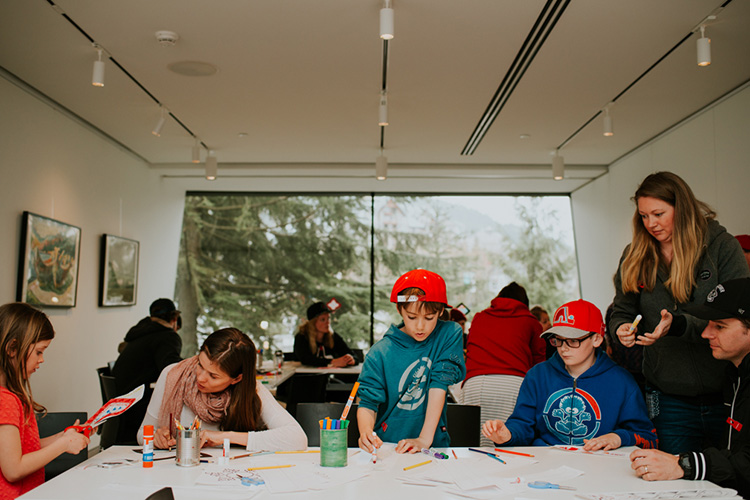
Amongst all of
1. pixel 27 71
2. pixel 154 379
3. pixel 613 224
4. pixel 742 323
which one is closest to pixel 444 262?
pixel 613 224

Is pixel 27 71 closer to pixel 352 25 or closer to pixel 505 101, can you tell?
pixel 352 25

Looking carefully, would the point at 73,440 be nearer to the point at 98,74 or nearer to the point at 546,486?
the point at 546,486

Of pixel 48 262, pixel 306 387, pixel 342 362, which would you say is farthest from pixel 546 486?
pixel 48 262

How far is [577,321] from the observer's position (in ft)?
9.24

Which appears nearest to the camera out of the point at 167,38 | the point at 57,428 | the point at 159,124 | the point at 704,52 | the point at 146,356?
the point at 57,428

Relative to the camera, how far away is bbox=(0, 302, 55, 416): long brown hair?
2.37 meters

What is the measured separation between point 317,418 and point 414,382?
2.03ft

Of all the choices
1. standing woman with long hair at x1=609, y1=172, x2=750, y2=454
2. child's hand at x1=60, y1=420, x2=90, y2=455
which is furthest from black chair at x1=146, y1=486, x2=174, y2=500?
standing woman with long hair at x1=609, y1=172, x2=750, y2=454

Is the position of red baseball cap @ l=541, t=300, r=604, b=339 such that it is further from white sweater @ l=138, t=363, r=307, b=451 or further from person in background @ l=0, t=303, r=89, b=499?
person in background @ l=0, t=303, r=89, b=499

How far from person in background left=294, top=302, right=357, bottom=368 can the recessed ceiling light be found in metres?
3.00

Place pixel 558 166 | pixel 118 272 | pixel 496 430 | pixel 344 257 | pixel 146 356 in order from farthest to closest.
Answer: pixel 344 257, pixel 118 272, pixel 558 166, pixel 146 356, pixel 496 430

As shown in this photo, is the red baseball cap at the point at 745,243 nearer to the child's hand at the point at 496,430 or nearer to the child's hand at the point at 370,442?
the child's hand at the point at 496,430

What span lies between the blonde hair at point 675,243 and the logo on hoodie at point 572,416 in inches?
23.8

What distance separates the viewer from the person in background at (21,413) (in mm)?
2172
